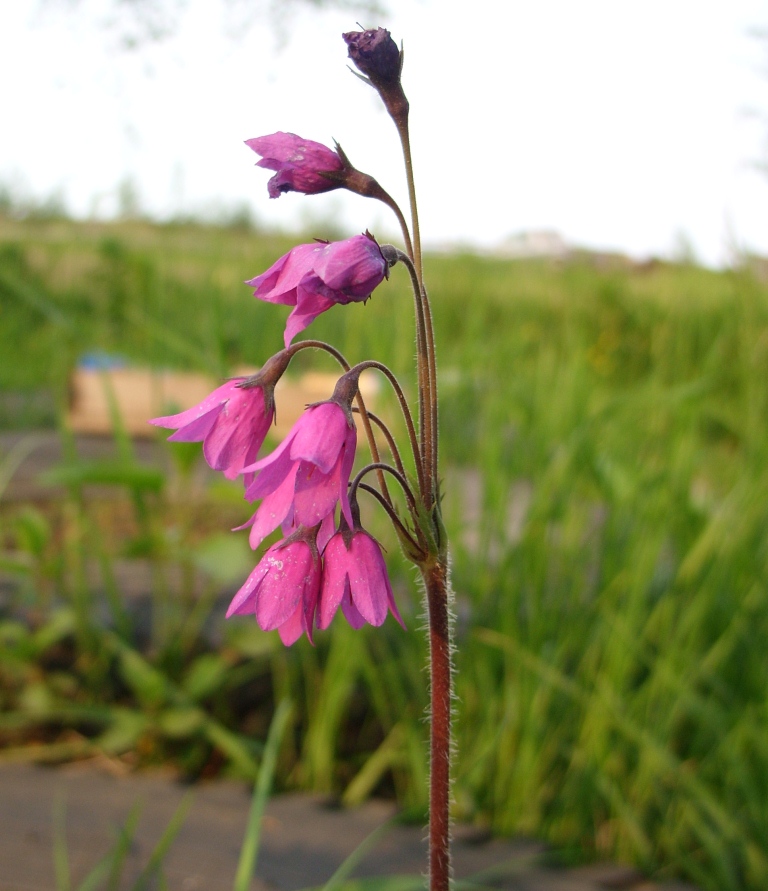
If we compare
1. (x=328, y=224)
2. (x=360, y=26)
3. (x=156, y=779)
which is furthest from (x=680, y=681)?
(x=328, y=224)

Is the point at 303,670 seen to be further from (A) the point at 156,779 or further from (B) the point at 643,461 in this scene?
(B) the point at 643,461

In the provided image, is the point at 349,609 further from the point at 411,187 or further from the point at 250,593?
the point at 411,187

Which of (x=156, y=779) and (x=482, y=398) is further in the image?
(x=482, y=398)

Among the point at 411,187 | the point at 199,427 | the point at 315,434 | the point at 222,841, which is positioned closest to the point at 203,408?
the point at 199,427

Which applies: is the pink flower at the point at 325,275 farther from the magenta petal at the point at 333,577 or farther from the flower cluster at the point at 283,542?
the magenta petal at the point at 333,577

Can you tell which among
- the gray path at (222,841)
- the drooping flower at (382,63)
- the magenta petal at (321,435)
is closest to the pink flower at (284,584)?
the magenta petal at (321,435)

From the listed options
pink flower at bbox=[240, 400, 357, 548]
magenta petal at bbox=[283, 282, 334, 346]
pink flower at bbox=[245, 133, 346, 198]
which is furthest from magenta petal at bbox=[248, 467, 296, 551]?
pink flower at bbox=[245, 133, 346, 198]
